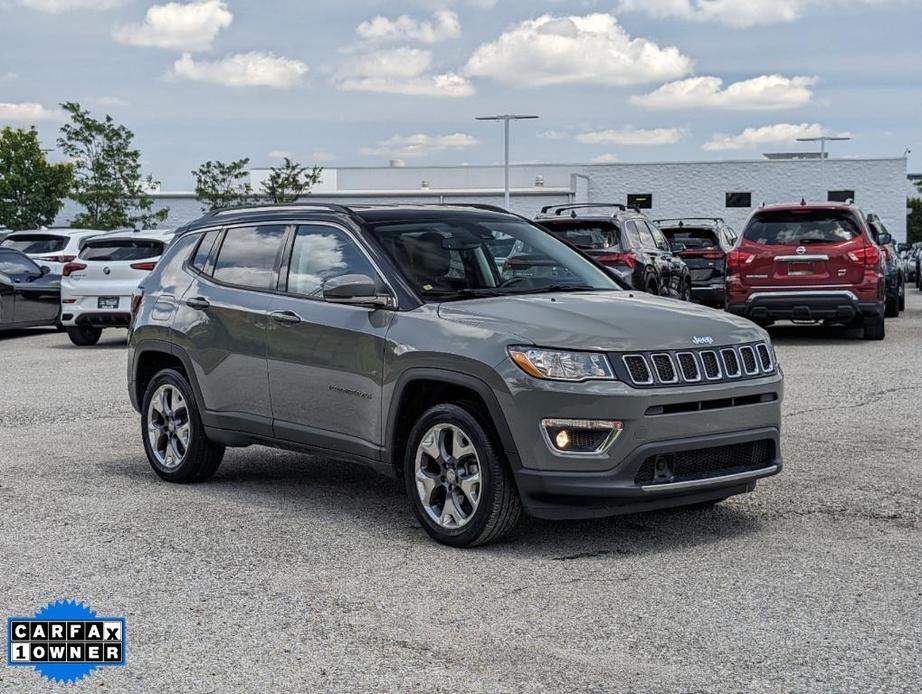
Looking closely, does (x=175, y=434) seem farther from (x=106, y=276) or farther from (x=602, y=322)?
(x=106, y=276)

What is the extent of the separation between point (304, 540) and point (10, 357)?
12402mm

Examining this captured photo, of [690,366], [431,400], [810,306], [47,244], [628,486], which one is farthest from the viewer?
[47,244]

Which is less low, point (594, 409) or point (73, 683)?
point (594, 409)

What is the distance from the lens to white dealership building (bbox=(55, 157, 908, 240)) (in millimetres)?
68312

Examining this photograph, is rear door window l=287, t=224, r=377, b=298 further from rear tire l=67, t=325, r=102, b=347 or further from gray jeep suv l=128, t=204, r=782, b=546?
rear tire l=67, t=325, r=102, b=347

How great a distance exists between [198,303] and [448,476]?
2.44m

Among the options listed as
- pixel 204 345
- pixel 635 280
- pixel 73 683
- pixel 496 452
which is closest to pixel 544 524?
pixel 496 452

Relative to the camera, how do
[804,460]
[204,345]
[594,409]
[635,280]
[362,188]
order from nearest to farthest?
[594,409]
[204,345]
[804,460]
[635,280]
[362,188]

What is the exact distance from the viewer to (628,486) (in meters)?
6.16

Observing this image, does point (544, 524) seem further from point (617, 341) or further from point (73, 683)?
point (73, 683)

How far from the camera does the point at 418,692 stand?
453 cm

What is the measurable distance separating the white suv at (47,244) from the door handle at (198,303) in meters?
16.5

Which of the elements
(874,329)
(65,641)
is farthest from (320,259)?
(874,329)

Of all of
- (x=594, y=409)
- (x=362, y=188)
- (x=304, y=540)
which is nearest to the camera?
(x=594, y=409)
